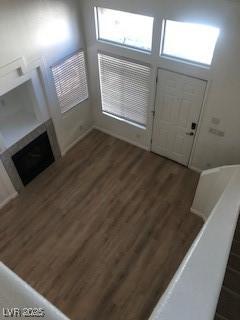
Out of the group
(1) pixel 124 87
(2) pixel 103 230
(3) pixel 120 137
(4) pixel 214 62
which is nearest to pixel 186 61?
(4) pixel 214 62

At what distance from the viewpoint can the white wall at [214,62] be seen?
14.4 ft

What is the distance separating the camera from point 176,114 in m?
5.97

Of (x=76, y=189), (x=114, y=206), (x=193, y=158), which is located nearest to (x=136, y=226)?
(x=114, y=206)

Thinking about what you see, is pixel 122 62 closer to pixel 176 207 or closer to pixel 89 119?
pixel 89 119

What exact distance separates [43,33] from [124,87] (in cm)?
205

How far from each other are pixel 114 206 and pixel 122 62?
10.1ft

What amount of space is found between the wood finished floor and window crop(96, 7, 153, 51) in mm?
2605

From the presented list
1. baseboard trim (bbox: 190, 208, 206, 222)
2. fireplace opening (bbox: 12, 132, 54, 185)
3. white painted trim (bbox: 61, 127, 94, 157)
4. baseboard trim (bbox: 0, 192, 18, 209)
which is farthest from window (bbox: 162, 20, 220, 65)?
baseboard trim (bbox: 0, 192, 18, 209)

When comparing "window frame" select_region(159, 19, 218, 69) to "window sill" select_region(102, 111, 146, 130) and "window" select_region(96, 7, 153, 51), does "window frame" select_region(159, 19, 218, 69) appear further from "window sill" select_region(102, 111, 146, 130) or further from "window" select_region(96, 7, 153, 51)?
"window sill" select_region(102, 111, 146, 130)

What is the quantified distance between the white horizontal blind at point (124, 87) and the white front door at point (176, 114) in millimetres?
360

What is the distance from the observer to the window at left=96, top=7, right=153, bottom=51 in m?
5.34

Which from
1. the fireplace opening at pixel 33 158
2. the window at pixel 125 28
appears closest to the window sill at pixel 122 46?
the window at pixel 125 28

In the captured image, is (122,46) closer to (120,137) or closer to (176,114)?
(176,114)

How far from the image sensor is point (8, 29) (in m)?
4.53
